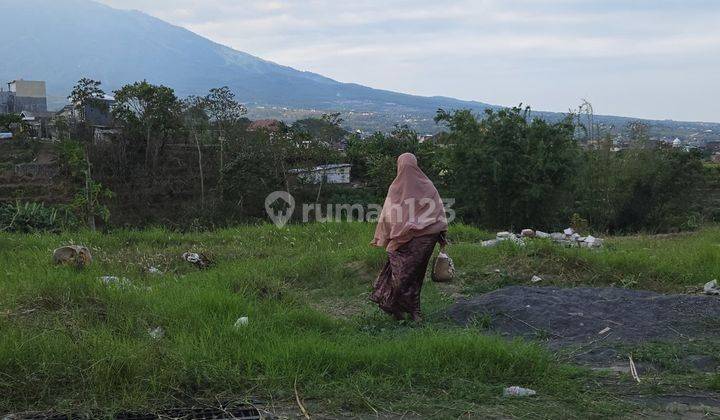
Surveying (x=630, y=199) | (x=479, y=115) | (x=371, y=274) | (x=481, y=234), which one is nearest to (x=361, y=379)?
(x=371, y=274)

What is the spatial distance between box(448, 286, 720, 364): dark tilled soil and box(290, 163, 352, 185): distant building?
20.1 m

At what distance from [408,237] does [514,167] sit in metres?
16.0

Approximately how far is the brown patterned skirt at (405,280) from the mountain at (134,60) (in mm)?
101157

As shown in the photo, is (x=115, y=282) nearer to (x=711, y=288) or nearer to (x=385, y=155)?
(x=711, y=288)

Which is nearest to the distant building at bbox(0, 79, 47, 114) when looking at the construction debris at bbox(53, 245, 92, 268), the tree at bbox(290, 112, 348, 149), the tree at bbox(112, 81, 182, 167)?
the tree at bbox(112, 81, 182, 167)

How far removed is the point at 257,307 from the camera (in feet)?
15.2

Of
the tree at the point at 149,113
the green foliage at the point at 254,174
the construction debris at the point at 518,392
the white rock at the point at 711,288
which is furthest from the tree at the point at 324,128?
the construction debris at the point at 518,392

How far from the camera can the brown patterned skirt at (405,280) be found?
5023 mm

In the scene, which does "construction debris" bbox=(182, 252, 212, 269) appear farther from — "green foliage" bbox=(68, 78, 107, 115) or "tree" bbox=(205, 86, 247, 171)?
"green foliage" bbox=(68, 78, 107, 115)

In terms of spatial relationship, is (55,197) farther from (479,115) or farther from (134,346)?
(134,346)

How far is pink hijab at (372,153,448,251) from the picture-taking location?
508cm

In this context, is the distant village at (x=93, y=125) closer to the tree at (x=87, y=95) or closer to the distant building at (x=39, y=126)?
the distant building at (x=39, y=126)

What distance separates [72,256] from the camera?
6145mm

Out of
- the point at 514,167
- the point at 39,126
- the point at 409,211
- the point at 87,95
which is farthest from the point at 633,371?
the point at 39,126
